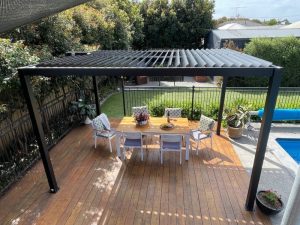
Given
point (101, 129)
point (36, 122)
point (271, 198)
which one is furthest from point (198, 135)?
point (36, 122)

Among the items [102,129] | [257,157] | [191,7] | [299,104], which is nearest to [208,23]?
[191,7]

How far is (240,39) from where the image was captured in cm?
1531

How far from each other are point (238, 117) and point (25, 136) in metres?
5.56

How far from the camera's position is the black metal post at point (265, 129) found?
2996 millimetres

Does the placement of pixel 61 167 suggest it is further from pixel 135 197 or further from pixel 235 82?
pixel 235 82

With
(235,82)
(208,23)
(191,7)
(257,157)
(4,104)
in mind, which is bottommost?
(235,82)

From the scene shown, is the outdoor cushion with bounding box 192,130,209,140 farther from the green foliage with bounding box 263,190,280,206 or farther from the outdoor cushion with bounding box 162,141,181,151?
the green foliage with bounding box 263,190,280,206

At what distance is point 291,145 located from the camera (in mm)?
6262

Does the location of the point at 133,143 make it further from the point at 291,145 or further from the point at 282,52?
the point at 282,52

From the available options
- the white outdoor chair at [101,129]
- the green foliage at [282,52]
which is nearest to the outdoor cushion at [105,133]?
the white outdoor chair at [101,129]

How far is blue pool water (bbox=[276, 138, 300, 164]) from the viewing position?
6.21 meters

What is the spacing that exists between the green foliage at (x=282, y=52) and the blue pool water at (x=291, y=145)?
26.3ft

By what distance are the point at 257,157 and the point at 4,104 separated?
16.6 ft

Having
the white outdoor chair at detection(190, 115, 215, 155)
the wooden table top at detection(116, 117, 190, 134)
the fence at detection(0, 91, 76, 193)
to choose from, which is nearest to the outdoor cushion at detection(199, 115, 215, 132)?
the white outdoor chair at detection(190, 115, 215, 155)
